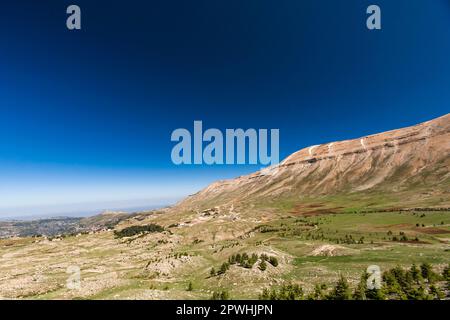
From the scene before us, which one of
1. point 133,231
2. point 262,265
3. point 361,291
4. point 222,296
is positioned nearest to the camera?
point 361,291

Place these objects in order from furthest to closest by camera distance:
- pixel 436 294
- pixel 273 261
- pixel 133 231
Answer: pixel 133 231, pixel 273 261, pixel 436 294

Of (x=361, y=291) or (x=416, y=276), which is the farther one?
(x=416, y=276)

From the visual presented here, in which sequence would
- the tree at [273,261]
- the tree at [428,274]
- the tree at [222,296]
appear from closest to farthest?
the tree at [428,274] → the tree at [222,296] → the tree at [273,261]

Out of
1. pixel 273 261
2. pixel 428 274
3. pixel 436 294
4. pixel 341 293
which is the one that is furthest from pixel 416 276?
pixel 273 261

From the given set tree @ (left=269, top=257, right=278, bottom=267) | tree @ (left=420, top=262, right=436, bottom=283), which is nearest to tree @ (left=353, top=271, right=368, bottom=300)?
tree @ (left=420, top=262, right=436, bottom=283)

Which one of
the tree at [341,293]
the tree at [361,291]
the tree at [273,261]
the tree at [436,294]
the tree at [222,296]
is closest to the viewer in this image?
the tree at [436,294]

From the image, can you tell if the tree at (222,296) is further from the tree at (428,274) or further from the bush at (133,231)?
the bush at (133,231)

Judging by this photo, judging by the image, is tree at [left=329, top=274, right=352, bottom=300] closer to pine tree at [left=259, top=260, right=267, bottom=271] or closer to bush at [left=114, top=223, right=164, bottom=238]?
pine tree at [left=259, top=260, right=267, bottom=271]

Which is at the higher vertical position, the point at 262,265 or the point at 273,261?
the point at 262,265

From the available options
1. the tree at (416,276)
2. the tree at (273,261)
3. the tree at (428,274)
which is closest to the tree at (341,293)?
the tree at (416,276)

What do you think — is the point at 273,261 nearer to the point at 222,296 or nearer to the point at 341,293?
the point at 222,296

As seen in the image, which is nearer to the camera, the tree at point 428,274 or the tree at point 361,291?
the tree at point 361,291
